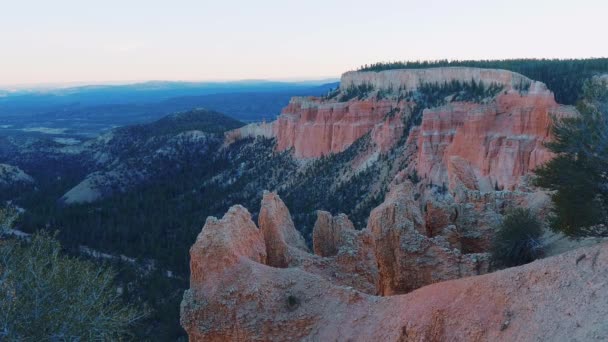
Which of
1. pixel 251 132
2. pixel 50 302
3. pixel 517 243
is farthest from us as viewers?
pixel 251 132

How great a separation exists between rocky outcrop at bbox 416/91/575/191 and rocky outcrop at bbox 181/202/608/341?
925 inches

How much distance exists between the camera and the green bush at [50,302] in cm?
1003

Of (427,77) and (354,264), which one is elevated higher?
(427,77)

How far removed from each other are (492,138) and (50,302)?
34.2 metres

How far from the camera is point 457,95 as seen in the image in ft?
178

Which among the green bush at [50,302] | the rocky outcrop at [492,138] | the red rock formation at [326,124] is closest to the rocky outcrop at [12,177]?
the red rock formation at [326,124]

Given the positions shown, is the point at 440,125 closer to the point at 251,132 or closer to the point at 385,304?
the point at 385,304

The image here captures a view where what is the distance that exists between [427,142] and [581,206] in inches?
1227

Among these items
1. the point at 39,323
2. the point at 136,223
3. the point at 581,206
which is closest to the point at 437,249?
the point at 581,206

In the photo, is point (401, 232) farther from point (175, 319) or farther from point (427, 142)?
point (427, 142)

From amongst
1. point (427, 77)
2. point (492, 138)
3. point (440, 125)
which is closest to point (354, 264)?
point (492, 138)

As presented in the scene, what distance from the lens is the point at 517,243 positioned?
13.2 meters

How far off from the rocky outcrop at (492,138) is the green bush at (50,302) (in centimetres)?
2624

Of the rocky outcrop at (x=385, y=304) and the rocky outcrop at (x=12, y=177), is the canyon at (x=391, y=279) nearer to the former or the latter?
the rocky outcrop at (x=385, y=304)
